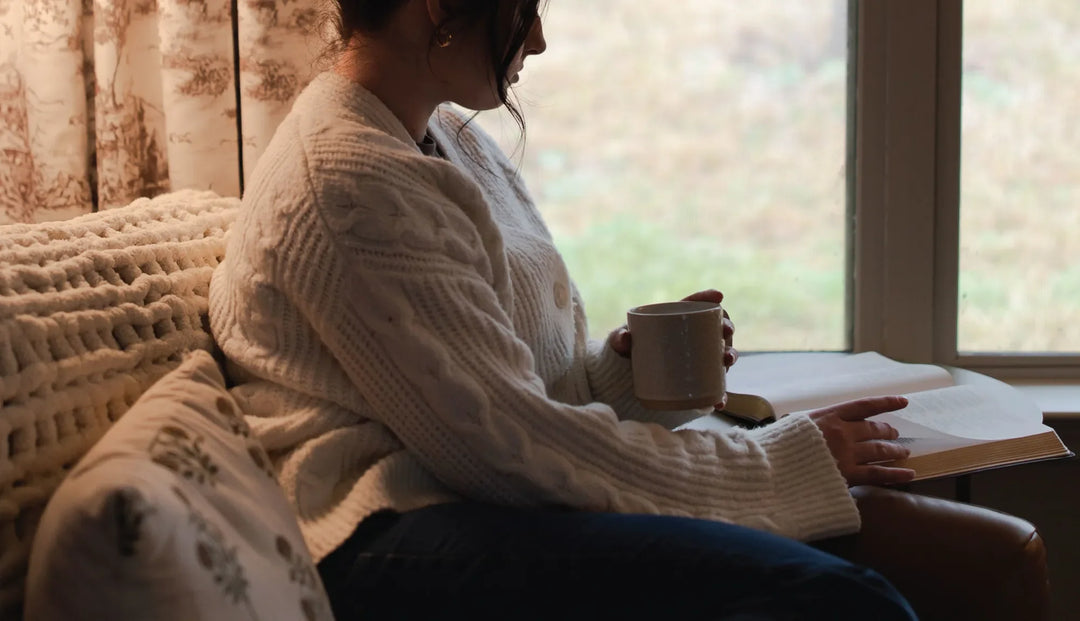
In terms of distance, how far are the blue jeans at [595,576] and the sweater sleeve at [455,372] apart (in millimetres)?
64

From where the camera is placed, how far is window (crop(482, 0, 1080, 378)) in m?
1.69

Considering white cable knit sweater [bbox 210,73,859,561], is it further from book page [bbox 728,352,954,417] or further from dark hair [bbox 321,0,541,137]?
book page [bbox 728,352,954,417]

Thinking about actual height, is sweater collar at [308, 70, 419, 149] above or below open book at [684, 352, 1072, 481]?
above

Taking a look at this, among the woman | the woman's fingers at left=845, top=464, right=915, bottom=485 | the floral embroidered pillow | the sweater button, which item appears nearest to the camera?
the floral embroidered pillow

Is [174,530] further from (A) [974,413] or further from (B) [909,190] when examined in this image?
(B) [909,190]

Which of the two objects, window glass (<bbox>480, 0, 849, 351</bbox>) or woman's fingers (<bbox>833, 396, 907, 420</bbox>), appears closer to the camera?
woman's fingers (<bbox>833, 396, 907, 420</bbox>)

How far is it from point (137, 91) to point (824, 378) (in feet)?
3.46

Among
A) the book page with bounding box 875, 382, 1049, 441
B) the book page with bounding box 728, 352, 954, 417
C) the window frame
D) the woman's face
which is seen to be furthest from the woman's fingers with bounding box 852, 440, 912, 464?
the window frame

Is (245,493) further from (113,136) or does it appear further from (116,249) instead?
(113,136)

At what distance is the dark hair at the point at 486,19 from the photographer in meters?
1.06

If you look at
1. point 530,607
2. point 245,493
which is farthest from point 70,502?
point 530,607

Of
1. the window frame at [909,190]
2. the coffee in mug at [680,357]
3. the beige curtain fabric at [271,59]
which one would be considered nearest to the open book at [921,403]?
the window frame at [909,190]

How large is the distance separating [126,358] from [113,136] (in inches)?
25.1

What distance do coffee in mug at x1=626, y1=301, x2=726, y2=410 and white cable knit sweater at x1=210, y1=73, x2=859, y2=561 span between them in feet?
0.14
